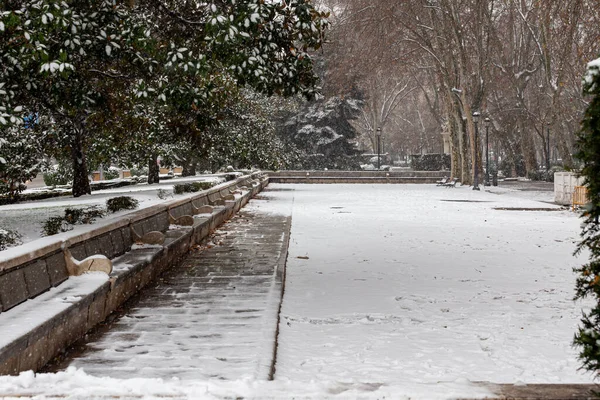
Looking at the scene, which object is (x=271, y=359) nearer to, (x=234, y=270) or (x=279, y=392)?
(x=279, y=392)

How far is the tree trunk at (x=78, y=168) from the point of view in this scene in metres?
22.6

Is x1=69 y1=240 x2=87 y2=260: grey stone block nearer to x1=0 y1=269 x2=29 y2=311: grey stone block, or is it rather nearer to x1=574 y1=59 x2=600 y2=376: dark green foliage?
x1=0 y1=269 x2=29 y2=311: grey stone block

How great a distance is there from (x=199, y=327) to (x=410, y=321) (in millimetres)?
2368

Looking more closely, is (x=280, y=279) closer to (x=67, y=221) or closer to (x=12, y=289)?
(x=67, y=221)

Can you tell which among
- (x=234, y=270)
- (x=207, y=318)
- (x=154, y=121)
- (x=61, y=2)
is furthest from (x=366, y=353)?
(x=154, y=121)

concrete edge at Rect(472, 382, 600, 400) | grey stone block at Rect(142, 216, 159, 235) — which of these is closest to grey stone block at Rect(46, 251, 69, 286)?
grey stone block at Rect(142, 216, 159, 235)

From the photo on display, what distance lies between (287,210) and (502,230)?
785 centimetres

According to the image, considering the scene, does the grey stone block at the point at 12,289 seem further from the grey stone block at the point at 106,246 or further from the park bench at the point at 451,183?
the park bench at the point at 451,183

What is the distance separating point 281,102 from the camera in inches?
2127

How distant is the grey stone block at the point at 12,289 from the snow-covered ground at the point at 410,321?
53.8 inches

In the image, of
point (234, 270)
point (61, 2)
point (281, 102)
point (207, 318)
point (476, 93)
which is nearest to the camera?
point (207, 318)

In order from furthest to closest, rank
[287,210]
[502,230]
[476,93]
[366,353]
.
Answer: [476,93] < [287,210] < [502,230] < [366,353]

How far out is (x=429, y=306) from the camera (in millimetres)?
8609

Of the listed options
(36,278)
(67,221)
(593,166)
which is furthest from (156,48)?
(593,166)
